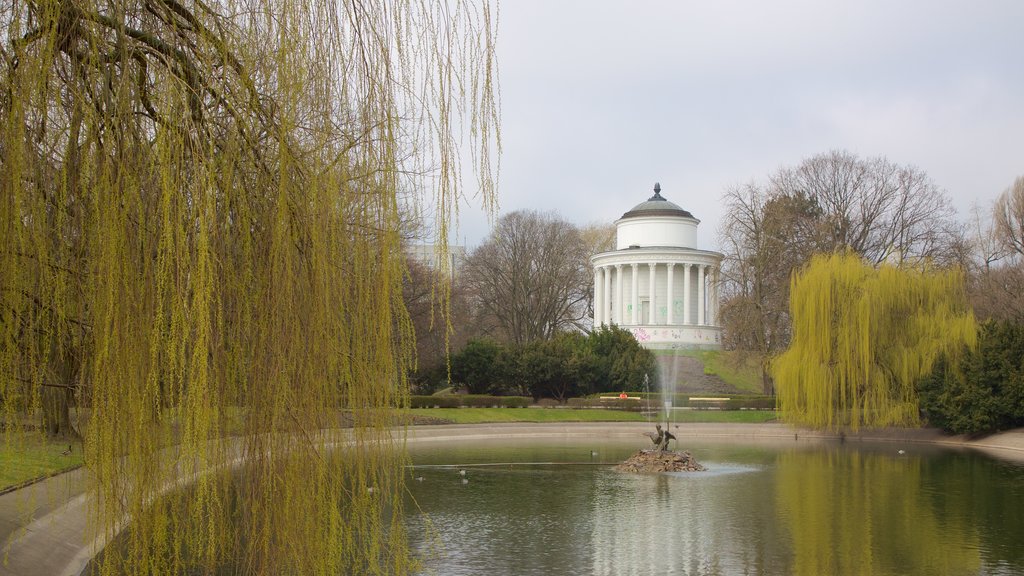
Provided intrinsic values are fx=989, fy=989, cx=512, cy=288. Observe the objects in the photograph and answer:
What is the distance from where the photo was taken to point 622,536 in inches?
589

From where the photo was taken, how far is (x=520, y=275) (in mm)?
61781

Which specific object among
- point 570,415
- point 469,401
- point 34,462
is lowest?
point 570,415

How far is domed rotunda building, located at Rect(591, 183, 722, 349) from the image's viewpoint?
62750mm

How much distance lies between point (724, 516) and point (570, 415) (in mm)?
25009

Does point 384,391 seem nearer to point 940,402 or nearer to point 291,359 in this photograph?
point 291,359

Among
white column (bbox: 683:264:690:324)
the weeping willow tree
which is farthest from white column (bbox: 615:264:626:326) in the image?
the weeping willow tree

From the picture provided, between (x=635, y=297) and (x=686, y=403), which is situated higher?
(x=635, y=297)

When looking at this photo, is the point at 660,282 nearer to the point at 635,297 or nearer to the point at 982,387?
the point at 635,297

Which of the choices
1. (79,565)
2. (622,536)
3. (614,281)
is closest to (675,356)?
(614,281)

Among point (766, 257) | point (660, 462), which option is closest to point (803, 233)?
point (766, 257)

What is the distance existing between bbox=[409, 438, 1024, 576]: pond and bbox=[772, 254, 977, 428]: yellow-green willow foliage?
6.96 meters

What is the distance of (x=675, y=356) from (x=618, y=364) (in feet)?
37.3

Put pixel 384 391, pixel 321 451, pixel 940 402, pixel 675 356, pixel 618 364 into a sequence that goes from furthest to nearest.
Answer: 1. pixel 675 356
2. pixel 618 364
3. pixel 940 402
4. pixel 384 391
5. pixel 321 451

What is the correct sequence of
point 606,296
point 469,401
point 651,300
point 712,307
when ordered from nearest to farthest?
1. point 469,401
2. point 651,300
3. point 606,296
4. point 712,307
